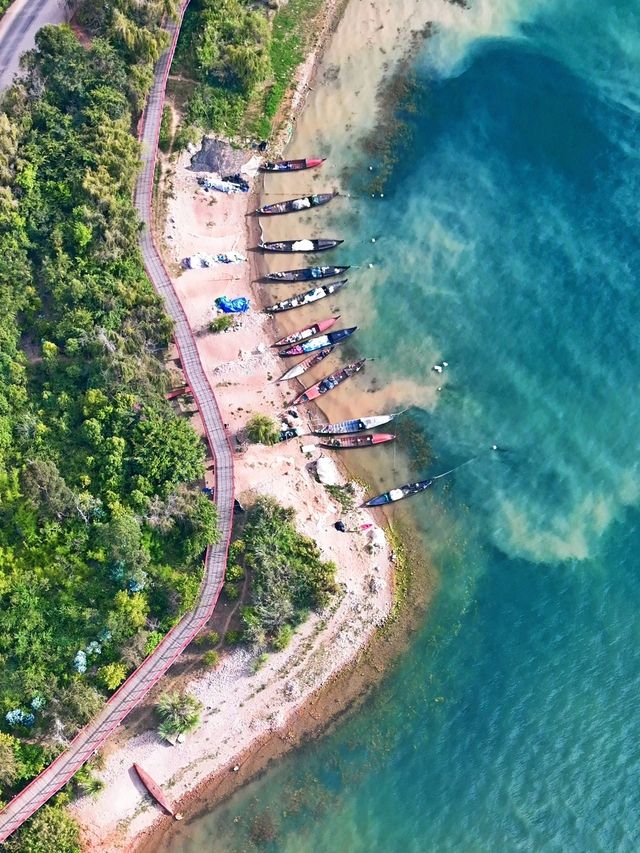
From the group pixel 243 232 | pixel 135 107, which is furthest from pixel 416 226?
pixel 135 107

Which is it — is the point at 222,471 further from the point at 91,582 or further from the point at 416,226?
the point at 416,226

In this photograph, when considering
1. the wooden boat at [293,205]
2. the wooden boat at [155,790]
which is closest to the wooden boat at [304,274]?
the wooden boat at [293,205]

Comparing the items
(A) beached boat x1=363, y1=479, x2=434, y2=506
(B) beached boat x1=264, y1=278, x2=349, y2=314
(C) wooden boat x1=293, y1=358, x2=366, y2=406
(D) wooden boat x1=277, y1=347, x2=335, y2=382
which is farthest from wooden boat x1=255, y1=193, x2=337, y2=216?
(A) beached boat x1=363, y1=479, x2=434, y2=506

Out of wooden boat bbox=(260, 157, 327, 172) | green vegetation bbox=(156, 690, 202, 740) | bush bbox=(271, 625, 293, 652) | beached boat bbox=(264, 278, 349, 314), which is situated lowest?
green vegetation bbox=(156, 690, 202, 740)

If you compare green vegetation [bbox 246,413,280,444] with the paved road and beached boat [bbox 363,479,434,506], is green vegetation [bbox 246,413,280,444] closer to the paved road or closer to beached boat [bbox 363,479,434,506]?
beached boat [bbox 363,479,434,506]

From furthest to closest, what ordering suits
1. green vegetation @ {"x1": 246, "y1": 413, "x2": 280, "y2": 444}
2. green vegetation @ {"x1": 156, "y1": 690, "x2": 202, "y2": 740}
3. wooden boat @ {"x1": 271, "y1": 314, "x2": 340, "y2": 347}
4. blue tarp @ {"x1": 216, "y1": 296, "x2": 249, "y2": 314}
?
blue tarp @ {"x1": 216, "y1": 296, "x2": 249, "y2": 314}, wooden boat @ {"x1": 271, "y1": 314, "x2": 340, "y2": 347}, green vegetation @ {"x1": 246, "y1": 413, "x2": 280, "y2": 444}, green vegetation @ {"x1": 156, "y1": 690, "x2": 202, "y2": 740}

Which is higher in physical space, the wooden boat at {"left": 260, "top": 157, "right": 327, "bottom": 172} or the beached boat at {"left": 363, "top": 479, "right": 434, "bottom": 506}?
the wooden boat at {"left": 260, "top": 157, "right": 327, "bottom": 172}

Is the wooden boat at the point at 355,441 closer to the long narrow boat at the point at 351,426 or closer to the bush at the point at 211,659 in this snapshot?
the long narrow boat at the point at 351,426
